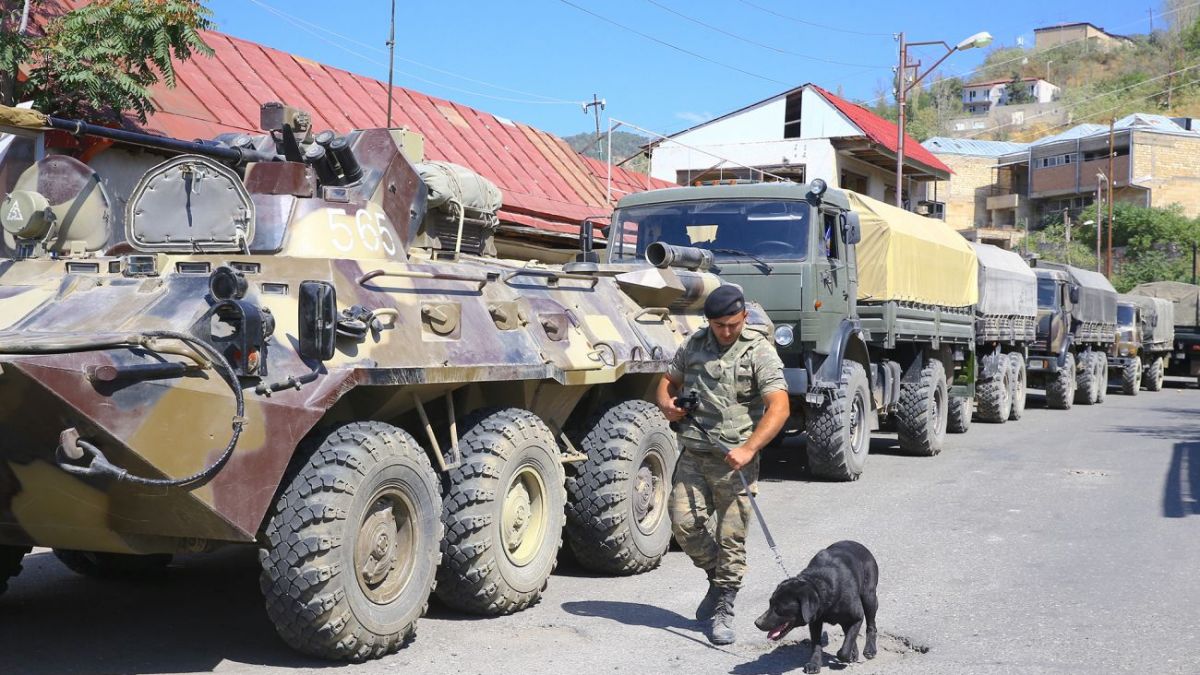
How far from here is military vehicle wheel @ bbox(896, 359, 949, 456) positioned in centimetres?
1441

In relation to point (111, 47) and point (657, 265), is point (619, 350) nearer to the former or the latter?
point (657, 265)

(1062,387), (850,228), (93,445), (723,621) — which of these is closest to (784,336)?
(850,228)

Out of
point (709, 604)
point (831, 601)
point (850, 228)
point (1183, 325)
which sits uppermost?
point (850, 228)

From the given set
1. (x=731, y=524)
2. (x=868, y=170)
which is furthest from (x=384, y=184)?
(x=868, y=170)

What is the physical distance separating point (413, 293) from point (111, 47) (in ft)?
20.8

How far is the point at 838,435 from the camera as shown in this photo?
11.9 metres

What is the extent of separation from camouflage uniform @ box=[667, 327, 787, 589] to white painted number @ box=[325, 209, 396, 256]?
179cm

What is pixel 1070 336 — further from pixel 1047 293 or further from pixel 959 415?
pixel 959 415

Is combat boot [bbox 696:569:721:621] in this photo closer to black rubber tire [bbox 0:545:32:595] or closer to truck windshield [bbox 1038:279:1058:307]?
black rubber tire [bbox 0:545:32:595]

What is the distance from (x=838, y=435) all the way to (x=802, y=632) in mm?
5652

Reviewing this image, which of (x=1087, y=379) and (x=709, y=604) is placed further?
(x=1087, y=379)

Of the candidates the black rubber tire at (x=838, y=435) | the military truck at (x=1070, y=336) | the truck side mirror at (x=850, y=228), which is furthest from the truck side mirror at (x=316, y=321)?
the military truck at (x=1070, y=336)

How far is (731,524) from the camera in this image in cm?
627

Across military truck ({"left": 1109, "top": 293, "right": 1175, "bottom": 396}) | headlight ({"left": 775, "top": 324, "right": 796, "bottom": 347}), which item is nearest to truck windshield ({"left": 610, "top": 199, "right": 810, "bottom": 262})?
headlight ({"left": 775, "top": 324, "right": 796, "bottom": 347})
